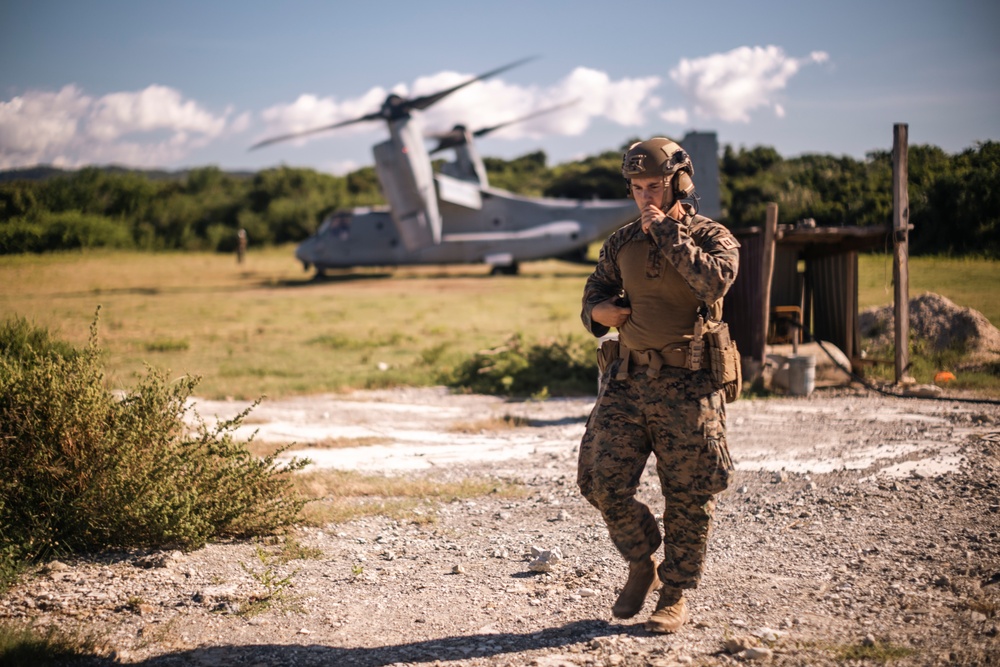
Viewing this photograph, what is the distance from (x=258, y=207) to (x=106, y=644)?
4608 centimetres

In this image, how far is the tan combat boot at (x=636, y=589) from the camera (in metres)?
3.71

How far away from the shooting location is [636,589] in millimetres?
3730

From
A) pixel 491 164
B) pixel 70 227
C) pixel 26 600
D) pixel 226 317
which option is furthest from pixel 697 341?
pixel 491 164

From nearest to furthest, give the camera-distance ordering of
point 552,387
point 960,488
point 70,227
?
point 960,488
point 70,227
point 552,387

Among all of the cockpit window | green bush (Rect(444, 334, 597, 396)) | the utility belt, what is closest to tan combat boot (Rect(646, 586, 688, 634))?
the utility belt

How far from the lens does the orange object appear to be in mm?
9609

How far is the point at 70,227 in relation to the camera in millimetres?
8406

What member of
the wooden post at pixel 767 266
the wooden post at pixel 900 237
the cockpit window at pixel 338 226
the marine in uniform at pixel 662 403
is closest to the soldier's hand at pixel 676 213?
the marine in uniform at pixel 662 403

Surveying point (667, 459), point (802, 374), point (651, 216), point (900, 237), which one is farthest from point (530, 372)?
point (651, 216)

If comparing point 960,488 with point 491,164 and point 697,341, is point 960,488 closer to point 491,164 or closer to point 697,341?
point 697,341

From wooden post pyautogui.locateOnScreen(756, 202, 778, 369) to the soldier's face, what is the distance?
5.83 meters

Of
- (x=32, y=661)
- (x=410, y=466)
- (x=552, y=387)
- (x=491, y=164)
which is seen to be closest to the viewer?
(x=32, y=661)

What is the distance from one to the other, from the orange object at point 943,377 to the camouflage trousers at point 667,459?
23.1ft

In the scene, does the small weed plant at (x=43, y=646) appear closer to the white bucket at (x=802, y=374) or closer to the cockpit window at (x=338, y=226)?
the white bucket at (x=802, y=374)
